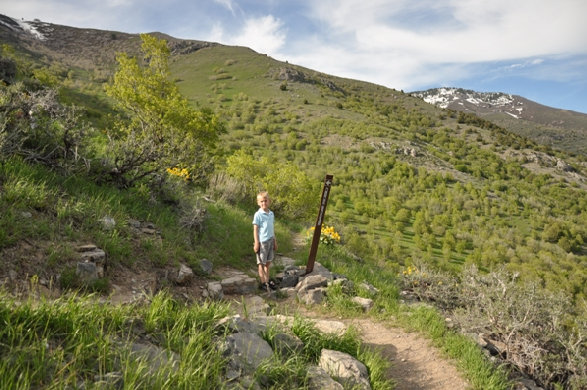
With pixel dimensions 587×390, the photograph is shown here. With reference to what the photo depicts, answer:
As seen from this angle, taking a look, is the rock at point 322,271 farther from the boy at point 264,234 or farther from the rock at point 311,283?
the boy at point 264,234

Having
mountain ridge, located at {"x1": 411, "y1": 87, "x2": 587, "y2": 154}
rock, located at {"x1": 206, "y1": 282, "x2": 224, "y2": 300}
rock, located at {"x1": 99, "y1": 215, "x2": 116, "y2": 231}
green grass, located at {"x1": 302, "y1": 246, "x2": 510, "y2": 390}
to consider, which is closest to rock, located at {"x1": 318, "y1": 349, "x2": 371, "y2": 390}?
green grass, located at {"x1": 302, "y1": 246, "x2": 510, "y2": 390}

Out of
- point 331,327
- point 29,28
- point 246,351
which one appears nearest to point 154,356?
point 246,351

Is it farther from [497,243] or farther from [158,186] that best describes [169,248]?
[497,243]

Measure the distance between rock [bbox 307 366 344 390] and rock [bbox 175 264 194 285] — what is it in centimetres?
290

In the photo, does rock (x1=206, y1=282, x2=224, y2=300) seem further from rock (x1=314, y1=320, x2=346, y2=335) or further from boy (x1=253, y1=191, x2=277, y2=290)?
rock (x1=314, y1=320, x2=346, y2=335)

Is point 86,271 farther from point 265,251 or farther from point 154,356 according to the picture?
point 265,251

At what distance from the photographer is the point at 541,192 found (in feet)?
128

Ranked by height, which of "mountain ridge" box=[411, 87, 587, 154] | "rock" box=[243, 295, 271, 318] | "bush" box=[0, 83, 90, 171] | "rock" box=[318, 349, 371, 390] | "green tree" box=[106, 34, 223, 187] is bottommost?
"rock" box=[243, 295, 271, 318]

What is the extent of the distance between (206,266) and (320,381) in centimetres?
355

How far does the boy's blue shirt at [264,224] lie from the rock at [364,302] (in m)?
1.87

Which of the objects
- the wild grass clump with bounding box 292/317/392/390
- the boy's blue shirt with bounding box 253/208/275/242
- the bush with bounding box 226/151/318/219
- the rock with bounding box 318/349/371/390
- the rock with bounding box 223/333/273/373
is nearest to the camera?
the rock with bounding box 223/333/273/373

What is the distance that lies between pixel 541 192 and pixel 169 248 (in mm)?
47890

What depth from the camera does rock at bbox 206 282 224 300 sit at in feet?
15.9

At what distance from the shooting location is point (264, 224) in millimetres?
5586
